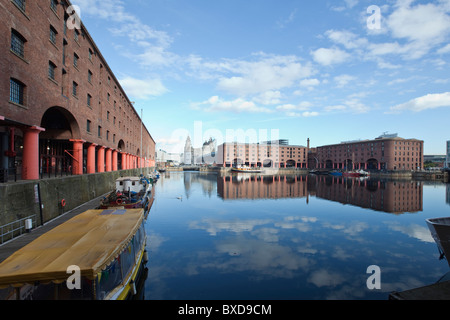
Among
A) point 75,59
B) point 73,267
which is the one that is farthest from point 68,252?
point 75,59

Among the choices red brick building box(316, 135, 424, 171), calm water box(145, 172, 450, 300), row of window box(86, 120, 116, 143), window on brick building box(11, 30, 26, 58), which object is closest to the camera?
calm water box(145, 172, 450, 300)

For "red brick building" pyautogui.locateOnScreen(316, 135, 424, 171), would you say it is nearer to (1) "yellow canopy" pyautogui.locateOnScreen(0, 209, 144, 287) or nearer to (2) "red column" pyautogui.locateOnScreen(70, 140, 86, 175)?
(2) "red column" pyautogui.locateOnScreen(70, 140, 86, 175)

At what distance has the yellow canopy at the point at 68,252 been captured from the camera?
21.9 feet

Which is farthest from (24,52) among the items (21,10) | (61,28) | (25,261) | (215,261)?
(215,261)

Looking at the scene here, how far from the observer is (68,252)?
8023mm

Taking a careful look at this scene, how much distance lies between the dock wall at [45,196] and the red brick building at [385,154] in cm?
16145

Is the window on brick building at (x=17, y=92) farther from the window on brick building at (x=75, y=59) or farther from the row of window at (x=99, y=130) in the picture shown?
the row of window at (x=99, y=130)

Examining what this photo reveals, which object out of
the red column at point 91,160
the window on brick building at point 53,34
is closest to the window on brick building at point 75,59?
the window on brick building at point 53,34

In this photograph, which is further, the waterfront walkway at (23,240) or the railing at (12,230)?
the railing at (12,230)

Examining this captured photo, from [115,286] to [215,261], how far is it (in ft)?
28.4

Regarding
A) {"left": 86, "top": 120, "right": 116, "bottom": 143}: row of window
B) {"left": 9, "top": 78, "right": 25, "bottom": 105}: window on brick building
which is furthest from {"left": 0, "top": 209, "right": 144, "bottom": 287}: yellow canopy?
{"left": 86, "top": 120, "right": 116, "bottom": 143}: row of window

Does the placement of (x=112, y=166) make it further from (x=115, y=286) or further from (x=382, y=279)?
(x=382, y=279)

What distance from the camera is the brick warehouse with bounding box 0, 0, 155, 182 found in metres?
18.9
